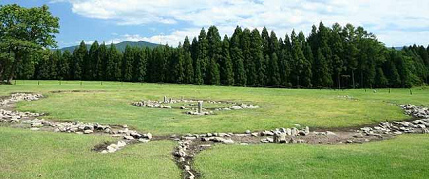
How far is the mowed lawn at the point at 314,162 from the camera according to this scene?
14.0 meters

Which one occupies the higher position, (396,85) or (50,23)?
(50,23)

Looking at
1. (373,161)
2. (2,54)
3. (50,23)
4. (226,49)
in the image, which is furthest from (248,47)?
(373,161)

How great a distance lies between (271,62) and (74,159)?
331 feet

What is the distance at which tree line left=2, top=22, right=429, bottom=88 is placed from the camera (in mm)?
109062

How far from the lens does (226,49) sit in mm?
117688

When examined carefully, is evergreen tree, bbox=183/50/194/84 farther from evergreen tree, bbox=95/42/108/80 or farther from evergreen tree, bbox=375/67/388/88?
Answer: evergreen tree, bbox=375/67/388/88

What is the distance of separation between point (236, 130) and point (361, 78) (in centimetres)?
9285

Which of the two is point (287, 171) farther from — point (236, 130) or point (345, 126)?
point (345, 126)

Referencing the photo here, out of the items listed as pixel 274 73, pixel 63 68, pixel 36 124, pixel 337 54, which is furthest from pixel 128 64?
pixel 36 124

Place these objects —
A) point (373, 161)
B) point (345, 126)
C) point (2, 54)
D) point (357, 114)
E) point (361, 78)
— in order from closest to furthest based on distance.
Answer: point (373, 161)
point (345, 126)
point (357, 114)
point (2, 54)
point (361, 78)

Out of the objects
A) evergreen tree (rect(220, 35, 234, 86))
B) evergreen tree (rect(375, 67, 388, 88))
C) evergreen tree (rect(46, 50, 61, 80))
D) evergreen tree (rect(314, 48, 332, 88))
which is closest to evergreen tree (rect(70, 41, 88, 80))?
evergreen tree (rect(46, 50, 61, 80))

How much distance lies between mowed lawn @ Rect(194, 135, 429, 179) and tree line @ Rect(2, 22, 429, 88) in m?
86.7

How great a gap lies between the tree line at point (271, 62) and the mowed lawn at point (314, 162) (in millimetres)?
86715

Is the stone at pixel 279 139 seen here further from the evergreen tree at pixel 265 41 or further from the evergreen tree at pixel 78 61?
the evergreen tree at pixel 78 61
